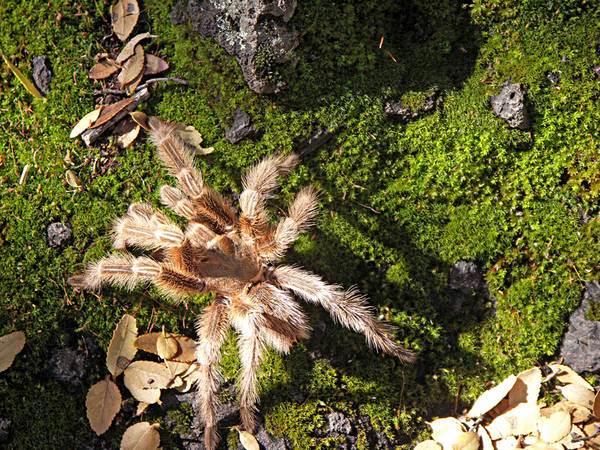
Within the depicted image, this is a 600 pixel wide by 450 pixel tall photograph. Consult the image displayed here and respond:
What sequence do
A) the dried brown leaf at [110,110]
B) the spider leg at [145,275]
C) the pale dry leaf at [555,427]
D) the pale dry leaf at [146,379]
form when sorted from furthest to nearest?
the dried brown leaf at [110,110] → the pale dry leaf at [146,379] → the pale dry leaf at [555,427] → the spider leg at [145,275]

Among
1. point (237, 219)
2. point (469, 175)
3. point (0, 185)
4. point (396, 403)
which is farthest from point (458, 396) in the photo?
point (0, 185)

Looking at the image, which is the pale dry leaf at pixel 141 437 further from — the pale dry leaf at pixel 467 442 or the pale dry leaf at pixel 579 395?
the pale dry leaf at pixel 579 395

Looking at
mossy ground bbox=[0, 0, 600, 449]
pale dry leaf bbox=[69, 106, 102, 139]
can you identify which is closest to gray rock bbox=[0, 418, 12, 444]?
mossy ground bbox=[0, 0, 600, 449]

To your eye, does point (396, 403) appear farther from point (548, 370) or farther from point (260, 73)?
point (260, 73)

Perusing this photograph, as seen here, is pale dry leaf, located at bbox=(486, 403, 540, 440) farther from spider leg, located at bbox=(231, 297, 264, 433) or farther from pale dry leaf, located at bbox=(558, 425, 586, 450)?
spider leg, located at bbox=(231, 297, 264, 433)

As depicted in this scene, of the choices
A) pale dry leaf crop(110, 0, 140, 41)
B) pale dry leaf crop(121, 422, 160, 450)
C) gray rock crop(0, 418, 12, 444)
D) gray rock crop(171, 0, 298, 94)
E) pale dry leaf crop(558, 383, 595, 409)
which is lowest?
gray rock crop(0, 418, 12, 444)

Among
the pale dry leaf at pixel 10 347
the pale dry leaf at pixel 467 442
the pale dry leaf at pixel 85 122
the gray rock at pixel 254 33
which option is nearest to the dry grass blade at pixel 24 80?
the pale dry leaf at pixel 85 122

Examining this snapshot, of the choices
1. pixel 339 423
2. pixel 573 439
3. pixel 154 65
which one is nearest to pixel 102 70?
pixel 154 65
